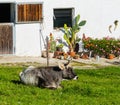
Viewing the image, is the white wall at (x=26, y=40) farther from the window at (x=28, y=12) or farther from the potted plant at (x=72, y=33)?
the potted plant at (x=72, y=33)

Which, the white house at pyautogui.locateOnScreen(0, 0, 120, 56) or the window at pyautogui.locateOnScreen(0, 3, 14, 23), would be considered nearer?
the white house at pyautogui.locateOnScreen(0, 0, 120, 56)

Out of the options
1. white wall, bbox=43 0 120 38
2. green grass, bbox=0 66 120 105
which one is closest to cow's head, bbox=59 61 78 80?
green grass, bbox=0 66 120 105

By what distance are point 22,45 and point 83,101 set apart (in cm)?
878

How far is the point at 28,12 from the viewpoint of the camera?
22.2 meters

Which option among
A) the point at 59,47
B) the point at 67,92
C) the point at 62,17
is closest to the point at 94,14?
the point at 62,17

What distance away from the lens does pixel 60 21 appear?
23578mm

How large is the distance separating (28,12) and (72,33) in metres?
2.10

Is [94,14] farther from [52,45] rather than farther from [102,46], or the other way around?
[52,45]

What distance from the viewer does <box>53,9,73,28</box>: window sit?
76.8 feet

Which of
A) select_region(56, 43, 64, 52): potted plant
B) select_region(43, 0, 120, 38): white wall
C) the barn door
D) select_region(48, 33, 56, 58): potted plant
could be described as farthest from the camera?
select_region(43, 0, 120, 38): white wall

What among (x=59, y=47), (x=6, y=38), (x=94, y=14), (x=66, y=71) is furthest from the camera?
(x=94, y=14)

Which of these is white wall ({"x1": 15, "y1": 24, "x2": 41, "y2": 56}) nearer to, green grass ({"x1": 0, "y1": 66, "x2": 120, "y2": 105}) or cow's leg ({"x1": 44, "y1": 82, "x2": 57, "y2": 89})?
green grass ({"x1": 0, "y1": 66, "x2": 120, "y2": 105})

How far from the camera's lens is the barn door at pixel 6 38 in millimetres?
21828

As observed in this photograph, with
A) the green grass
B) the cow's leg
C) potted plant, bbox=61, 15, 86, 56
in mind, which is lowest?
the green grass
